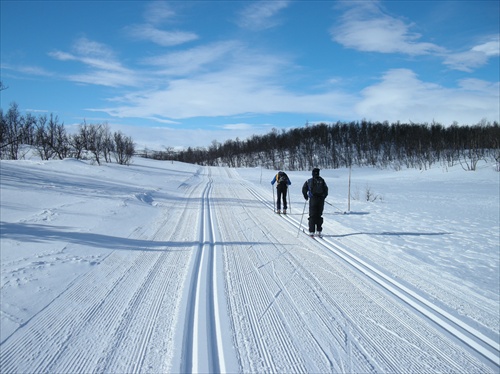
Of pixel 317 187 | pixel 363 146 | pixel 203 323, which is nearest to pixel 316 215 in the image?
pixel 317 187

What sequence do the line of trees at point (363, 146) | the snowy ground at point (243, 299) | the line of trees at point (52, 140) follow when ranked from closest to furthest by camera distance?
the snowy ground at point (243, 299) → the line of trees at point (52, 140) → the line of trees at point (363, 146)

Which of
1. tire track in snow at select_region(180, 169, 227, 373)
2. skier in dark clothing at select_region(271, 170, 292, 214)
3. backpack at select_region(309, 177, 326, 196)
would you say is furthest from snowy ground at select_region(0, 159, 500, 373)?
skier in dark clothing at select_region(271, 170, 292, 214)

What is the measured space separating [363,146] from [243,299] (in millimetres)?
85726

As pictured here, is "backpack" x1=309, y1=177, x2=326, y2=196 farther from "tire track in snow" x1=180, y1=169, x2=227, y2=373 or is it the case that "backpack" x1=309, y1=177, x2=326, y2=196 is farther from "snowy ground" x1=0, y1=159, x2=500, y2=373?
"tire track in snow" x1=180, y1=169, x2=227, y2=373

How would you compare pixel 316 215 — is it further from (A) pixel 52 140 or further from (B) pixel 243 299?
(A) pixel 52 140

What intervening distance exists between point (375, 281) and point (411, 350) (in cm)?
175

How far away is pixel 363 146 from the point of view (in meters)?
81.9

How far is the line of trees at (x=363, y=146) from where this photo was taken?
69.2 meters

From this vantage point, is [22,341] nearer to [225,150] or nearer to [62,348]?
A: [62,348]

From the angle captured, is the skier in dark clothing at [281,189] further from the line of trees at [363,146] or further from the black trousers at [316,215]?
the line of trees at [363,146]

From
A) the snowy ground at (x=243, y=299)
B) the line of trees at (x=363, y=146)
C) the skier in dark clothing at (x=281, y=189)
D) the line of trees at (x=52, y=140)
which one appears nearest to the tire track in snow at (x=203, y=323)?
the snowy ground at (x=243, y=299)

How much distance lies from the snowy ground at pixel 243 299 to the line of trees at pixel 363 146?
60575 mm

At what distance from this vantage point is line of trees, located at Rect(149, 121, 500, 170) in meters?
69.2

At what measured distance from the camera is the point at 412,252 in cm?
633
